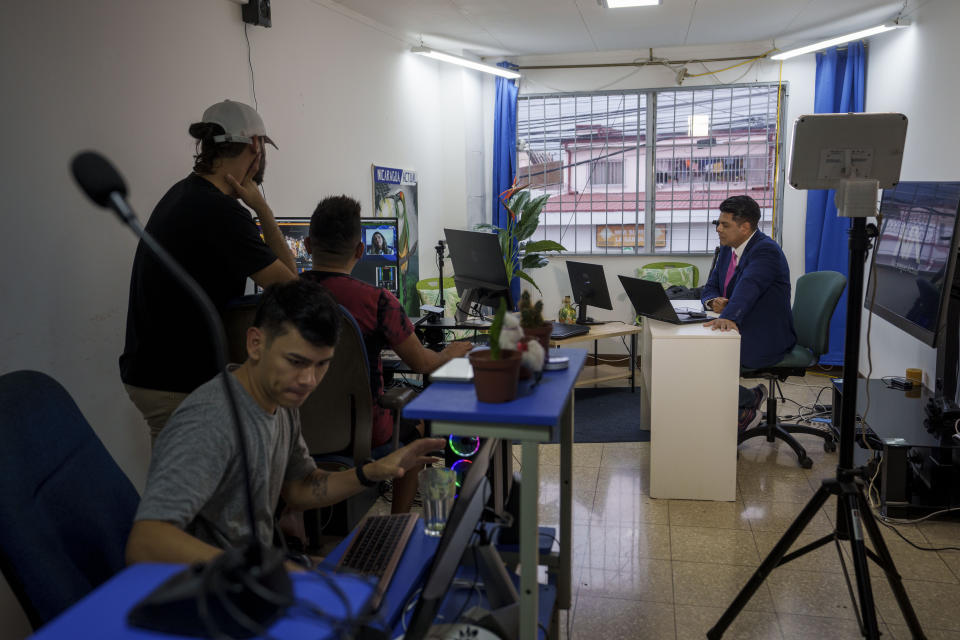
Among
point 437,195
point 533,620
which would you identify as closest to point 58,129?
point 533,620

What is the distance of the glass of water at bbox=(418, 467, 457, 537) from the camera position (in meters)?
1.65

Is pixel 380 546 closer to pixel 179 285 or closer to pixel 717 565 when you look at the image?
pixel 179 285

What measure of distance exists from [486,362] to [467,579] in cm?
60

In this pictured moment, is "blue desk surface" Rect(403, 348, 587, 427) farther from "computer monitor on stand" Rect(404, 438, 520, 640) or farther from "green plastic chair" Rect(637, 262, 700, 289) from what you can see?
"green plastic chair" Rect(637, 262, 700, 289)

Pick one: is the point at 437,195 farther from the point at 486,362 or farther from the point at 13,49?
the point at 486,362

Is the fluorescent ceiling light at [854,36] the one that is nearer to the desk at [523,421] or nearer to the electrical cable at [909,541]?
the electrical cable at [909,541]

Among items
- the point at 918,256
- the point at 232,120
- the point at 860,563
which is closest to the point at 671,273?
the point at 918,256

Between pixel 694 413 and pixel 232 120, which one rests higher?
pixel 232 120

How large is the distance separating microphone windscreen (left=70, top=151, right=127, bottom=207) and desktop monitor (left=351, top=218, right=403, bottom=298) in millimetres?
2358

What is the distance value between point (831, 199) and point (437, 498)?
15.8 ft

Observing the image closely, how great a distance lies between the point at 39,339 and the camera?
231 centimetres

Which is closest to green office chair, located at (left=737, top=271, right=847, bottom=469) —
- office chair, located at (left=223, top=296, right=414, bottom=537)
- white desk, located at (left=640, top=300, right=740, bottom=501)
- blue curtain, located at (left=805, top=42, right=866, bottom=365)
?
white desk, located at (left=640, top=300, right=740, bottom=501)

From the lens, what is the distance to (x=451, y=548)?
4.38ft

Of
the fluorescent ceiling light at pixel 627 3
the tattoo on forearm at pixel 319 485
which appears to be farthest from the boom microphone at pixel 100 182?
the fluorescent ceiling light at pixel 627 3
